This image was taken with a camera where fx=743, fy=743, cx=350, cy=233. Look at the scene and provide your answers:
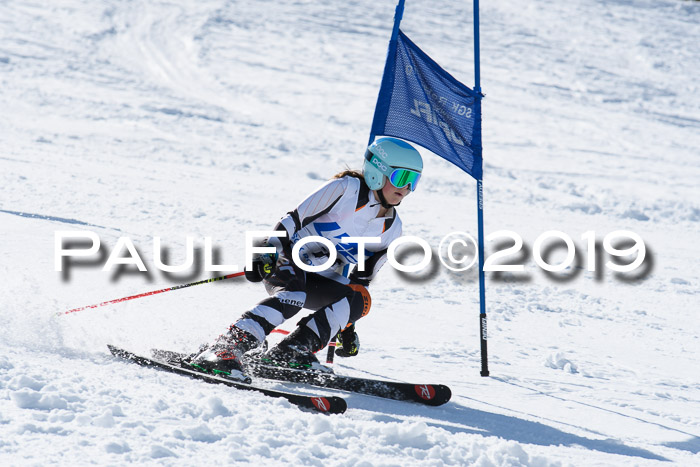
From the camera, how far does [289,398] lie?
10.7 ft

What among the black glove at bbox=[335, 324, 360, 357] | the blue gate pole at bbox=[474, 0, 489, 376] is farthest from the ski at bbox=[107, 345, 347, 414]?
the blue gate pole at bbox=[474, 0, 489, 376]

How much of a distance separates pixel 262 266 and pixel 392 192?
2.75 feet

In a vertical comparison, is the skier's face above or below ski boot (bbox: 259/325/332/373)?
above

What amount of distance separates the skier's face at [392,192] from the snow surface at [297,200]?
1019 millimetres

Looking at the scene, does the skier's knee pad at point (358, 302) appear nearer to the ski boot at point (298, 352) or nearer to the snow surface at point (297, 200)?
the ski boot at point (298, 352)

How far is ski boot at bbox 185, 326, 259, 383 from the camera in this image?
3.55 meters

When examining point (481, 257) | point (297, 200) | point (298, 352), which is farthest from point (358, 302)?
point (297, 200)

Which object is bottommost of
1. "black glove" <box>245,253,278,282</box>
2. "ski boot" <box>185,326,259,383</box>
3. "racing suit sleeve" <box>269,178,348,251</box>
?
"ski boot" <box>185,326,259,383</box>

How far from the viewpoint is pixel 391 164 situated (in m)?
3.98

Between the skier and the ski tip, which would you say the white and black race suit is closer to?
the skier

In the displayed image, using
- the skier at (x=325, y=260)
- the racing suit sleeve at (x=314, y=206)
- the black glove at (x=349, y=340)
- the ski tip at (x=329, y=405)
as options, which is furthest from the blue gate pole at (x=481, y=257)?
the ski tip at (x=329, y=405)

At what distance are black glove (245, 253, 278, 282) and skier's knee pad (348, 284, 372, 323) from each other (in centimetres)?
52

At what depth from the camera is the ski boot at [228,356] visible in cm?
355

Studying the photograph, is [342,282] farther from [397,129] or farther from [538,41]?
[538,41]
